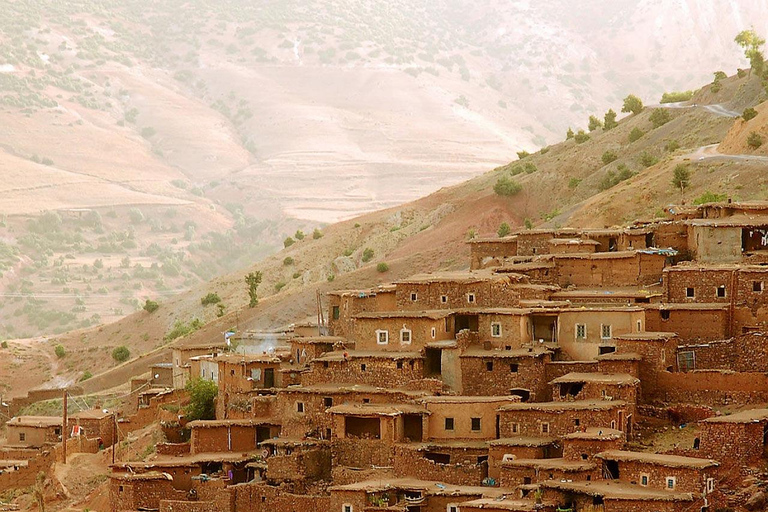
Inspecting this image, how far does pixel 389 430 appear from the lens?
147 feet

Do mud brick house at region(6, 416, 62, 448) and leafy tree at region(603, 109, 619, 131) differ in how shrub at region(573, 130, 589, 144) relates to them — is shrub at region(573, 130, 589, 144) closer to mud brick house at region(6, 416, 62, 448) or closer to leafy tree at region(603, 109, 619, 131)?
leafy tree at region(603, 109, 619, 131)

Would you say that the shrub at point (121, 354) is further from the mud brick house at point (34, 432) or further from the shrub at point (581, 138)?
the shrub at point (581, 138)

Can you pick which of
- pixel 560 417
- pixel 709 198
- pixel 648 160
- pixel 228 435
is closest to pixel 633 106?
pixel 648 160

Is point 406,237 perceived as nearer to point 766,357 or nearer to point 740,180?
point 740,180

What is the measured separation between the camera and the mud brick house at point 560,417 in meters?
41.5

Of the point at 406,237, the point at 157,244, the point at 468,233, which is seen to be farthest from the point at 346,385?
the point at 157,244

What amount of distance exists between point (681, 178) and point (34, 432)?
1112 inches

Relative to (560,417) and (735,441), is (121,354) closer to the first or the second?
(560,417)

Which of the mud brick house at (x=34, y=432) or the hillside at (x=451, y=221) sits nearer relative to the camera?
the mud brick house at (x=34, y=432)

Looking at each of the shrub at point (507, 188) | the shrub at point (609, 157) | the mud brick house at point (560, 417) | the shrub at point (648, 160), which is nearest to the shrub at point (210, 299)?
the shrub at point (507, 188)

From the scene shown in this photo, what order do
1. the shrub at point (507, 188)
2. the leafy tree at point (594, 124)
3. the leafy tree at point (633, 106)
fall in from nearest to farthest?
the shrub at point (507, 188) → the leafy tree at point (633, 106) → the leafy tree at point (594, 124)

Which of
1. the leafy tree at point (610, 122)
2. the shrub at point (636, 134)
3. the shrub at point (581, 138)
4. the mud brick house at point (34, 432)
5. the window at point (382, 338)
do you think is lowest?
the mud brick house at point (34, 432)

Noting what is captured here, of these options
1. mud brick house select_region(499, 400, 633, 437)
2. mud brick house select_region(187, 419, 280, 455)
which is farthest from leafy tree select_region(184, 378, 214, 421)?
mud brick house select_region(499, 400, 633, 437)

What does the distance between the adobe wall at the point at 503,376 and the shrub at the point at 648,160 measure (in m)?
37.8
